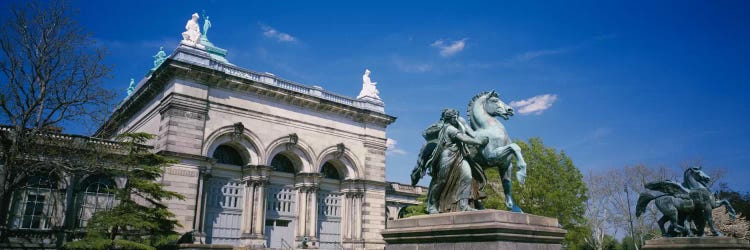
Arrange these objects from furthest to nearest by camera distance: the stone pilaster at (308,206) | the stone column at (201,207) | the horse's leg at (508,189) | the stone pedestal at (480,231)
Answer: the stone pilaster at (308,206) < the stone column at (201,207) < the horse's leg at (508,189) < the stone pedestal at (480,231)

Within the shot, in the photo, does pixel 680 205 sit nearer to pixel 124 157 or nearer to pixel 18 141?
pixel 124 157

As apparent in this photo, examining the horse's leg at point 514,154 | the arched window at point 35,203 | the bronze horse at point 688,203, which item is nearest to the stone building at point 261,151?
the arched window at point 35,203

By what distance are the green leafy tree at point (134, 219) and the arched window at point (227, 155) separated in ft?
18.1

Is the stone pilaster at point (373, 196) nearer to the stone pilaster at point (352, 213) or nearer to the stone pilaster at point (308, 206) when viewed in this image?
the stone pilaster at point (352, 213)

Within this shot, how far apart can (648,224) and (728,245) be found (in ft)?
91.6

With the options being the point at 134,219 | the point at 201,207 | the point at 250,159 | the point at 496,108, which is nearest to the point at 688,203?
the point at 496,108

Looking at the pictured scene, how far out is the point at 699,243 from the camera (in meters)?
12.5

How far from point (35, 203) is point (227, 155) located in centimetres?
856

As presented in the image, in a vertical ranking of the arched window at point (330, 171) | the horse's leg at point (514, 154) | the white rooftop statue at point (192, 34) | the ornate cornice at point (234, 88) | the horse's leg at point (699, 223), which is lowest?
the horse's leg at point (699, 223)

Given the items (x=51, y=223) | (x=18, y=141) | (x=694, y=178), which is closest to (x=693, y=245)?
(x=694, y=178)

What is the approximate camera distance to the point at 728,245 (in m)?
12.1

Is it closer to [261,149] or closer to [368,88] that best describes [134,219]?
[261,149]

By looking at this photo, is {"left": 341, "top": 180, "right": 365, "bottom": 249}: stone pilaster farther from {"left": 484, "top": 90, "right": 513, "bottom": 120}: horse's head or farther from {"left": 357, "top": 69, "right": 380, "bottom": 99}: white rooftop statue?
{"left": 484, "top": 90, "right": 513, "bottom": 120}: horse's head

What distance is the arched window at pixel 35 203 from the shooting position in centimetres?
2053
